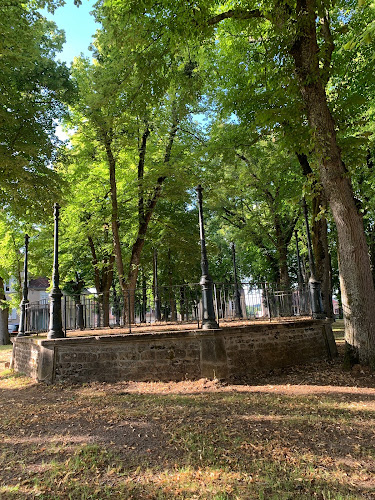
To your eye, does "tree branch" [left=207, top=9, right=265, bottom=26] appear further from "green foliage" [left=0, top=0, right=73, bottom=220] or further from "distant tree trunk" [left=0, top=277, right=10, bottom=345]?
"distant tree trunk" [left=0, top=277, right=10, bottom=345]

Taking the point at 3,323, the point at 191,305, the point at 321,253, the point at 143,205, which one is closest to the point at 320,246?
the point at 321,253

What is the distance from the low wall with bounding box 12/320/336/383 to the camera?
789cm

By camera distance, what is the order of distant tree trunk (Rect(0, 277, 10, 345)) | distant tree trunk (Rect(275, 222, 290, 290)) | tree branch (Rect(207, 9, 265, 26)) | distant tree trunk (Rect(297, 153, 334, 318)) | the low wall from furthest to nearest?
1. distant tree trunk (Rect(0, 277, 10, 345))
2. distant tree trunk (Rect(275, 222, 290, 290))
3. distant tree trunk (Rect(297, 153, 334, 318))
4. the low wall
5. tree branch (Rect(207, 9, 265, 26))

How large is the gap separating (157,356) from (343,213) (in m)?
5.13

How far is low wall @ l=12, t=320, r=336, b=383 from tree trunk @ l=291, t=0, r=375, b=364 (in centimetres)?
209

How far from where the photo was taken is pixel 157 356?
7.97m

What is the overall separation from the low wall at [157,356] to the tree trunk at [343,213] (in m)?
2.09

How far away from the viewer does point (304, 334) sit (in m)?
9.29

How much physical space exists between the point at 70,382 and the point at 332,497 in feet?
21.1

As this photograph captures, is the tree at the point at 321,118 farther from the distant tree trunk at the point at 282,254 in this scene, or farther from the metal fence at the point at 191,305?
the distant tree trunk at the point at 282,254

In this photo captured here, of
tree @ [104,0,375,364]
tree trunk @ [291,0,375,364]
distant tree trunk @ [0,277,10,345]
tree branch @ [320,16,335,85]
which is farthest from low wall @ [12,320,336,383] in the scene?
distant tree trunk @ [0,277,10,345]

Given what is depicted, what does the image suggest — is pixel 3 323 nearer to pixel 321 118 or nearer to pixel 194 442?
pixel 194 442

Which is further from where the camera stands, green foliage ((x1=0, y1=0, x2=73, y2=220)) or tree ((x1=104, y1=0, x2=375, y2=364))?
green foliage ((x1=0, y1=0, x2=73, y2=220))

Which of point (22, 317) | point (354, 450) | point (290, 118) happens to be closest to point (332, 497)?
point (354, 450)
